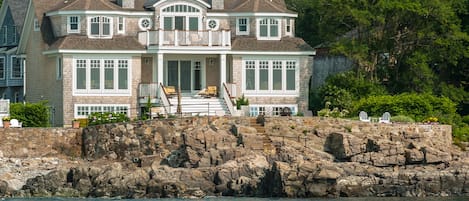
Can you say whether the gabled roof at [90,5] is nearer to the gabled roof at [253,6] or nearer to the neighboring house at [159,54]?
the neighboring house at [159,54]

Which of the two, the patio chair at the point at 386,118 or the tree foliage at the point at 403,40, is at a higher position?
the tree foliage at the point at 403,40

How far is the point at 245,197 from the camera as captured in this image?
195 ft

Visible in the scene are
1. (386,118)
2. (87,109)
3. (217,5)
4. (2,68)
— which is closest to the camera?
(386,118)

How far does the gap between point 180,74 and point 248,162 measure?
12.9 meters

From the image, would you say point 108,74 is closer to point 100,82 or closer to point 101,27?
point 100,82

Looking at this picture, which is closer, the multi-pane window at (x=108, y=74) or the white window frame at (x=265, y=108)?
the multi-pane window at (x=108, y=74)

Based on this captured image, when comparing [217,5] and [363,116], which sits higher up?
[217,5]

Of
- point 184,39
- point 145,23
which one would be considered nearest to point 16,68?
point 145,23

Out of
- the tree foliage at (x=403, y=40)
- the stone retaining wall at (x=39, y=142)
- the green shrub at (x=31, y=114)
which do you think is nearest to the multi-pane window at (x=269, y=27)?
the tree foliage at (x=403, y=40)

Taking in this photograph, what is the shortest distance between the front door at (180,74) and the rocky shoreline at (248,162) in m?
7.92

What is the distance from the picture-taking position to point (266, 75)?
7288cm

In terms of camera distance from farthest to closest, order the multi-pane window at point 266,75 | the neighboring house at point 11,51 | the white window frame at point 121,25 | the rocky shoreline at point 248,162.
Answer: the neighboring house at point 11,51
the multi-pane window at point 266,75
the white window frame at point 121,25
the rocky shoreline at point 248,162

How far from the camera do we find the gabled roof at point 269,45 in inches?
2864

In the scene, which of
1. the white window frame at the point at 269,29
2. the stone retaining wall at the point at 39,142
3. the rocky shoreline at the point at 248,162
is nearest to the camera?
the rocky shoreline at the point at 248,162
